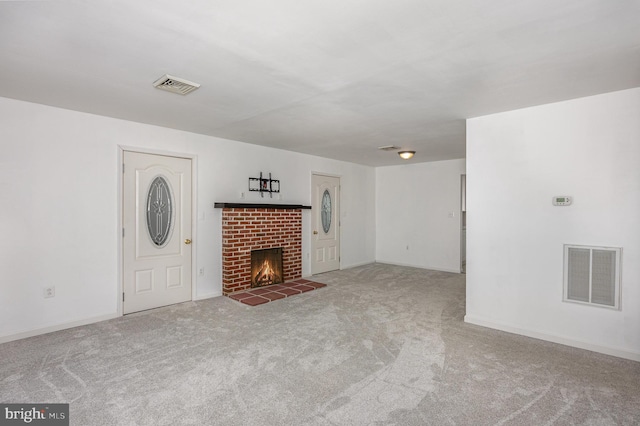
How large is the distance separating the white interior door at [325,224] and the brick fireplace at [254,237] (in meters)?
0.52

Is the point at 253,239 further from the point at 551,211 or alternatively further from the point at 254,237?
the point at 551,211

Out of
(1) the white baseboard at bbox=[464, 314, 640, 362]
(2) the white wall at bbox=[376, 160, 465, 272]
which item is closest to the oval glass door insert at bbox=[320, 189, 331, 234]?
(2) the white wall at bbox=[376, 160, 465, 272]

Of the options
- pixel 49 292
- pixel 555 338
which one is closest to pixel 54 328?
pixel 49 292

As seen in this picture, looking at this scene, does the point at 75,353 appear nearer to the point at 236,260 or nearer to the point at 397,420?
the point at 236,260

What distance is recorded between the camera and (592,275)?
311 centimetres

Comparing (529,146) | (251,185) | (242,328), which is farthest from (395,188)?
(242,328)

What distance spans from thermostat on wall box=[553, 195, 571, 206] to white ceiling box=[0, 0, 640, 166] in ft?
3.24

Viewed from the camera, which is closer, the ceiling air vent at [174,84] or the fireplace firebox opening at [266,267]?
the ceiling air vent at [174,84]

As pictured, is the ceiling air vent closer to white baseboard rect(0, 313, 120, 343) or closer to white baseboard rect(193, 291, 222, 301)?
white baseboard rect(0, 313, 120, 343)

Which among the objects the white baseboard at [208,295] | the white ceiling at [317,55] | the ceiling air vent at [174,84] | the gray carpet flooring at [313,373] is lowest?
the gray carpet flooring at [313,373]

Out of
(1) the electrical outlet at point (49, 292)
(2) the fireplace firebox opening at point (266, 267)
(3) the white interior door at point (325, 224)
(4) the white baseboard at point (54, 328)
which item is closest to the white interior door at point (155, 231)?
(4) the white baseboard at point (54, 328)

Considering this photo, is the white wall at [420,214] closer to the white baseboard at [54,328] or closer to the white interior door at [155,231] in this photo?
the white interior door at [155,231]

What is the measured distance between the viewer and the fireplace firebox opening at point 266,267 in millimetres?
5301

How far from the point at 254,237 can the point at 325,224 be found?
6.28 feet
